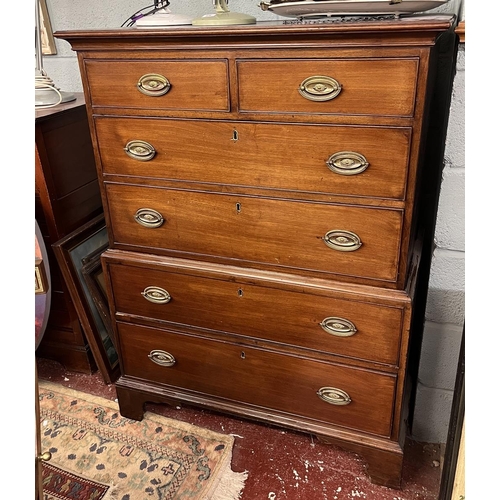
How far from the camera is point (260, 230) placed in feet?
4.38

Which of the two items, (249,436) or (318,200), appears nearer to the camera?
(318,200)

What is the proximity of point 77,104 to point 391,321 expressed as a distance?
Answer: 1.31m

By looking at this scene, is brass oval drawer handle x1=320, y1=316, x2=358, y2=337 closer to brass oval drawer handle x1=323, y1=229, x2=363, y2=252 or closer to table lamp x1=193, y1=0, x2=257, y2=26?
brass oval drawer handle x1=323, y1=229, x2=363, y2=252

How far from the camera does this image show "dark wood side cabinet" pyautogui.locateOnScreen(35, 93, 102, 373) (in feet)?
5.46

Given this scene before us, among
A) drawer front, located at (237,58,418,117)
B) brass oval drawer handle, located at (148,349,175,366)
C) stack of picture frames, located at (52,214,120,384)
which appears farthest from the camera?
stack of picture frames, located at (52,214,120,384)

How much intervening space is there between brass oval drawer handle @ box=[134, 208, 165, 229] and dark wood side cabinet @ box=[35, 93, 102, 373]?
17.3 inches

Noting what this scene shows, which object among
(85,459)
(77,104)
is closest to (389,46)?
(77,104)

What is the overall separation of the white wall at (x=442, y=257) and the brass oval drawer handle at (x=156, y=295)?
79cm

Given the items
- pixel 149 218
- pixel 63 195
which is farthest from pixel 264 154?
pixel 63 195

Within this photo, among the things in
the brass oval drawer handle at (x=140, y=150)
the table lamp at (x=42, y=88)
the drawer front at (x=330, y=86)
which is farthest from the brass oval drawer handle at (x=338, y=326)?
the table lamp at (x=42, y=88)

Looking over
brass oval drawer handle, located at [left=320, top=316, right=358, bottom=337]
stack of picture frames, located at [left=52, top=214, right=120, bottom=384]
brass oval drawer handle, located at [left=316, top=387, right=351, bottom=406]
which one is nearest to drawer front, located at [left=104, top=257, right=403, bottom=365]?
brass oval drawer handle, located at [left=320, top=316, right=358, bottom=337]

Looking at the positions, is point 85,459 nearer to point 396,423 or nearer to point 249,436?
point 249,436

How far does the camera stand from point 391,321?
128 centimetres

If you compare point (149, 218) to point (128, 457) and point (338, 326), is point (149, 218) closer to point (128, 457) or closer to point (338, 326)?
point (338, 326)
